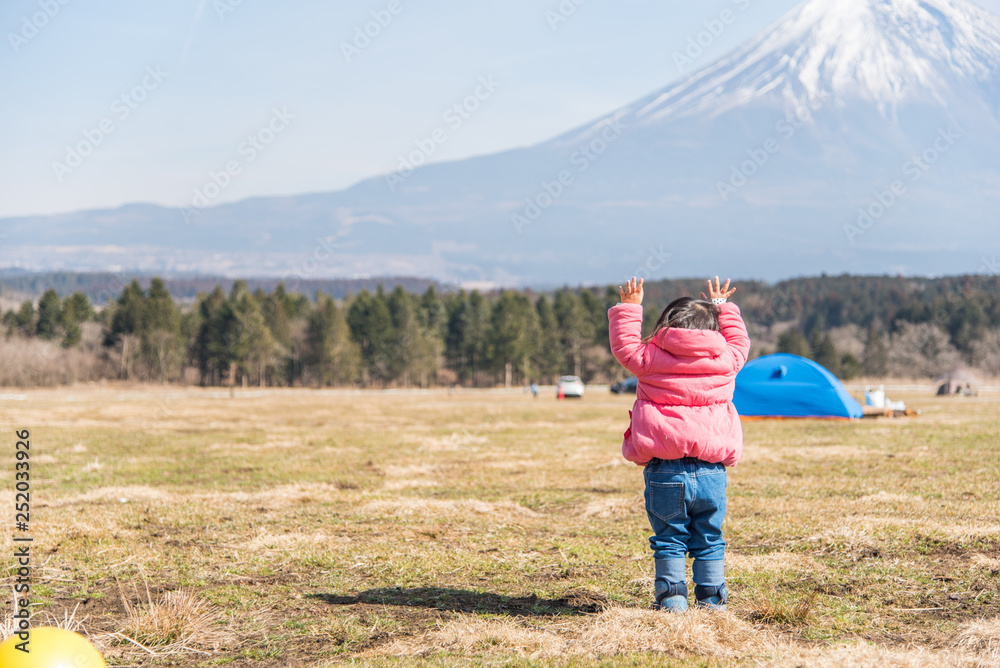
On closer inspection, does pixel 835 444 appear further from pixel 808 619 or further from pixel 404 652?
pixel 404 652

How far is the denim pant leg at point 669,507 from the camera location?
598 cm

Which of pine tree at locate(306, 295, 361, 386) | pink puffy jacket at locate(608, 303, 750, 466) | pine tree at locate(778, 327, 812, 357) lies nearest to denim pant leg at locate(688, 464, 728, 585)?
pink puffy jacket at locate(608, 303, 750, 466)

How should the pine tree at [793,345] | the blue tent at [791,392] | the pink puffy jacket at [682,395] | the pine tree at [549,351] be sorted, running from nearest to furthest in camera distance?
the pink puffy jacket at [682,395]
the blue tent at [791,392]
the pine tree at [549,351]
the pine tree at [793,345]

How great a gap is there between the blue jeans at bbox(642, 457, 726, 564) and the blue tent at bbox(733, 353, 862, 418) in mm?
18698

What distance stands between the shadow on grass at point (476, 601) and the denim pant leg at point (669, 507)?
89 cm

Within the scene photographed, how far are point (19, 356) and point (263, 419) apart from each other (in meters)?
71.2

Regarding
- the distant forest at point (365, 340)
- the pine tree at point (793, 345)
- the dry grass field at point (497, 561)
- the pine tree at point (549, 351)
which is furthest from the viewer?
the pine tree at point (793, 345)

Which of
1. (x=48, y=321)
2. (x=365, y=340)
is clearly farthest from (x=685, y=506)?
(x=48, y=321)

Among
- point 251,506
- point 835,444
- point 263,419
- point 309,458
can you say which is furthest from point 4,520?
point 263,419

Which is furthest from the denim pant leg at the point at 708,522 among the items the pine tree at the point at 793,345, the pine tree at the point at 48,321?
the pine tree at the point at 48,321

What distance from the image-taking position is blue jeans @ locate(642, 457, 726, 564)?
598 centimetres

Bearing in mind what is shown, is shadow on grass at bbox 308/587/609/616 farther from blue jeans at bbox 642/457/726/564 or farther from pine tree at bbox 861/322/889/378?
pine tree at bbox 861/322/889/378

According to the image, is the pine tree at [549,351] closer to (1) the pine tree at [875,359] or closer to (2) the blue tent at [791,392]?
(1) the pine tree at [875,359]

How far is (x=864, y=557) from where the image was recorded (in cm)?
803
